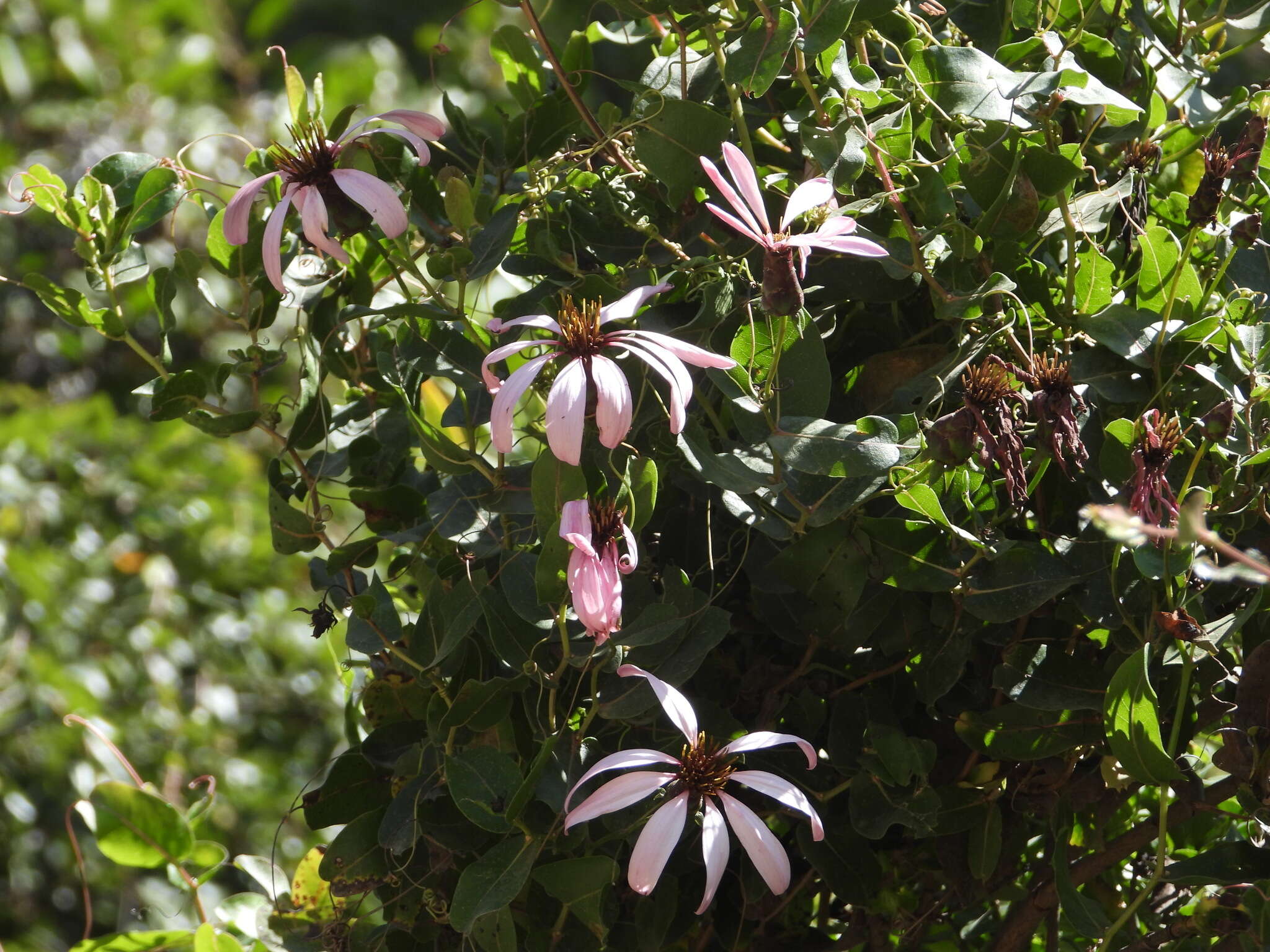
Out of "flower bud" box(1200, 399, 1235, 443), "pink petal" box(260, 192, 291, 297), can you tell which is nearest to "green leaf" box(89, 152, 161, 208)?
"pink petal" box(260, 192, 291, 297)

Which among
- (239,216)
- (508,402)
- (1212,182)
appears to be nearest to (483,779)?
(508,402)

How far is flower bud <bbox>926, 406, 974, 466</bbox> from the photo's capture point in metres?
0.40

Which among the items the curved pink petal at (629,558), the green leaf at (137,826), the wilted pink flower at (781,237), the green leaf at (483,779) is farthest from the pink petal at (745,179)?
the green leaf at (137,826)

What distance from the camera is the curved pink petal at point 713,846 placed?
→ 1.27 feet

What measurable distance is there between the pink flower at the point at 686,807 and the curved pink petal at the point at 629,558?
0.11ft

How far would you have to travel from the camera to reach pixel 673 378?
38cm

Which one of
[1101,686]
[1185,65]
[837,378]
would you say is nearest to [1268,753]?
[1101,686]

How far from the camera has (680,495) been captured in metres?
0.51

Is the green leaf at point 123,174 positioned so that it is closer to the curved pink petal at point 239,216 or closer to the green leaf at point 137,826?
the curved pink petal at point 239,216

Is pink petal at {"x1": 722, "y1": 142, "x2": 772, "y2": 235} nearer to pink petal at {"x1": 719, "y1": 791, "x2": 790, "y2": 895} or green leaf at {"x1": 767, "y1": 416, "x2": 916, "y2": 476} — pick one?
green leaf at {"x1": 767, "y1": 416, "x2": 916, "y2": 476}

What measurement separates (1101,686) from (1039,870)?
128mm

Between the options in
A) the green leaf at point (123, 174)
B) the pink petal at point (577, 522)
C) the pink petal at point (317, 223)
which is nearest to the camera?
the pink petal at point (577, 522)

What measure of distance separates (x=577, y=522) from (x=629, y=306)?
77 mm

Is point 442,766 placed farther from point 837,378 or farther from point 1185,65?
point 1185,65
